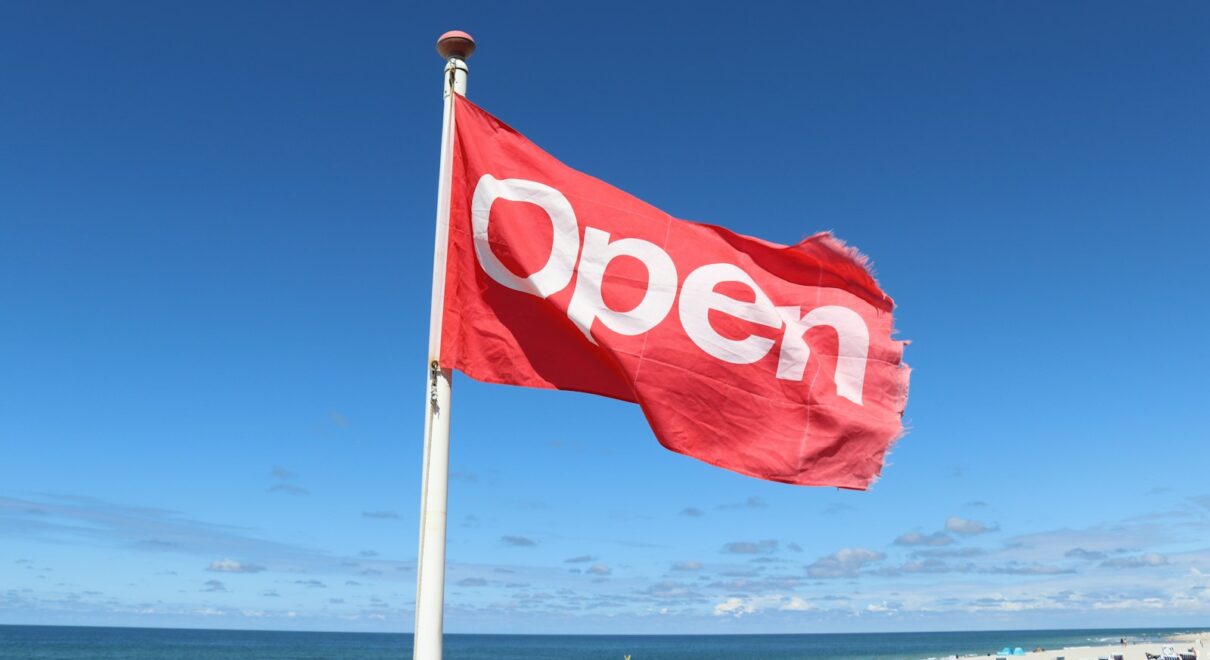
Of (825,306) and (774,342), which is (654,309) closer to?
(774,342)

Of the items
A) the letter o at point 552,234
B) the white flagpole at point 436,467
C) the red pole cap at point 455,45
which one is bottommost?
the white flagpole at point 436,467

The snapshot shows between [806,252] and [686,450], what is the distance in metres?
1.74

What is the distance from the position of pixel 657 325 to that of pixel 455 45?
87.1 inches

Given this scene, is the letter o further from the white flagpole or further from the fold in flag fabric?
the white flagpole

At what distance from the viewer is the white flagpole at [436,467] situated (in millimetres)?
5223

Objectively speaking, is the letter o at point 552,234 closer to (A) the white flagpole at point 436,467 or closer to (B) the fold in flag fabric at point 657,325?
(B) the fold in flag fabric at point 657,325

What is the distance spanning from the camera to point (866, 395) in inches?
264

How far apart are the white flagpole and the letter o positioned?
0.30m

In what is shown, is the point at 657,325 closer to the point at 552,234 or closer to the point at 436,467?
the point at 552,234

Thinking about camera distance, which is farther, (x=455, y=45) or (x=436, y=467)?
(x=455, y=45)

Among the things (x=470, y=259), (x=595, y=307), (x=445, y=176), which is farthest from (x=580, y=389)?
(x=445, y=176)

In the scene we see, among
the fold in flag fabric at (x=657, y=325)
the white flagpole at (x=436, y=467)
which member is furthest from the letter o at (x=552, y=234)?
the white flagpole at (x=436, y=467)

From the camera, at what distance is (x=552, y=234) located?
637cm

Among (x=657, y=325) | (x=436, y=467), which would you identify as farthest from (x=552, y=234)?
(x=436, y=467)
